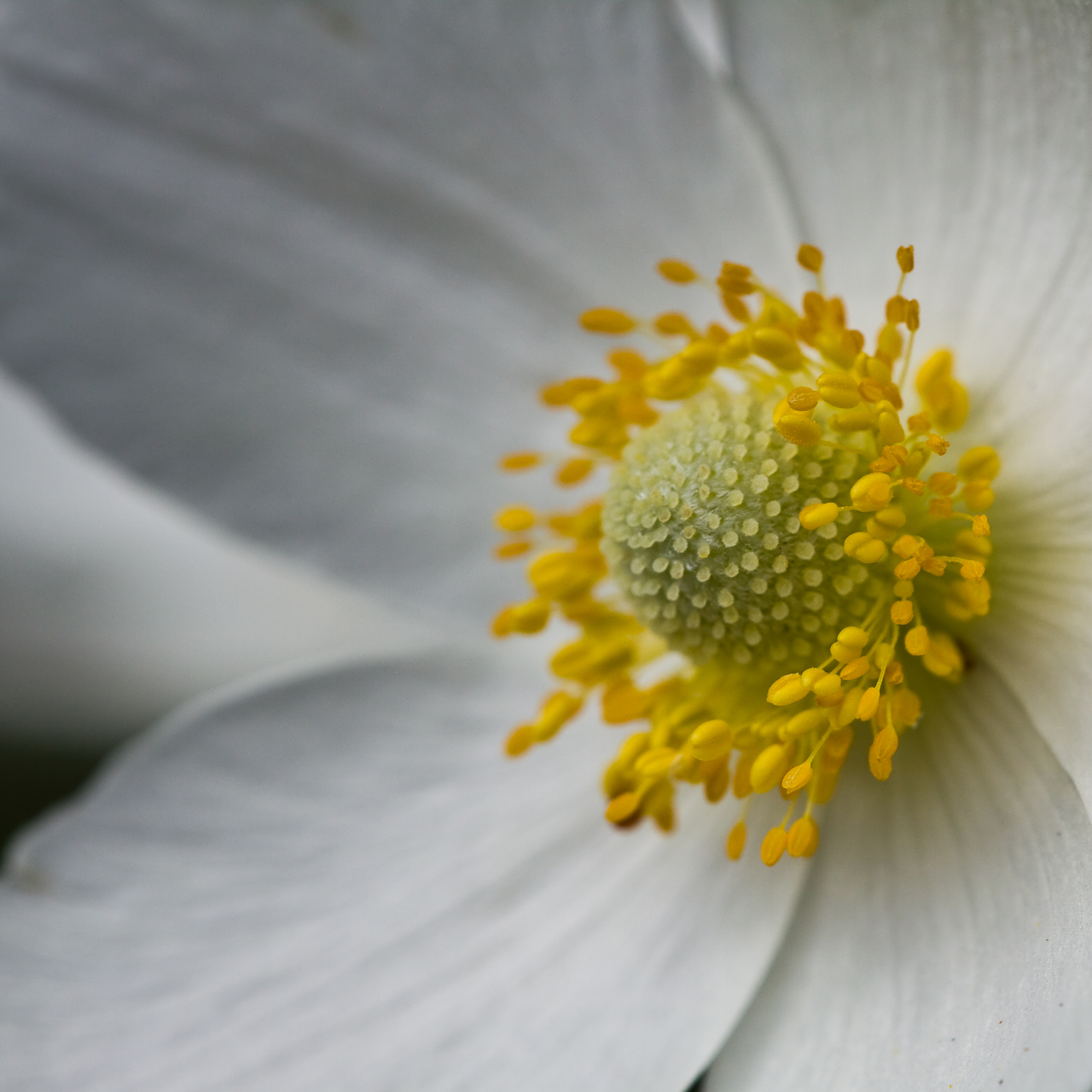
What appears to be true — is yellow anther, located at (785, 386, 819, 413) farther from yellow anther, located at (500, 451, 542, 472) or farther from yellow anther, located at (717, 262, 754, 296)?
yellow anther, located at (500, 451, 542, 472)

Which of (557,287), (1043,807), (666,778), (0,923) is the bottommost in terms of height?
(1043,807)

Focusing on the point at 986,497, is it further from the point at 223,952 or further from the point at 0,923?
the point at 0,923

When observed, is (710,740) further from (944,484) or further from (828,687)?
(944,484)

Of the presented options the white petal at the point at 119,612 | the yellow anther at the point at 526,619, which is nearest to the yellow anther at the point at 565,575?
the yellow anther at the point at 526,619

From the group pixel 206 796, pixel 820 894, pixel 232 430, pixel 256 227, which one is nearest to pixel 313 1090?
pixel 206 796

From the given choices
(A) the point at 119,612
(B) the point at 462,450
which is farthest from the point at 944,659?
(A) the point at 119,612

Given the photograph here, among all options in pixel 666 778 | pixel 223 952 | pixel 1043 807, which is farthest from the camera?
pixel 223 952

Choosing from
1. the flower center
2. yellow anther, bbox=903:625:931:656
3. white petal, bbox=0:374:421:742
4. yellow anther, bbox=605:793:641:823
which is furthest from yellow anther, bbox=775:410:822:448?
white petal, bbox=0:374:421:742
